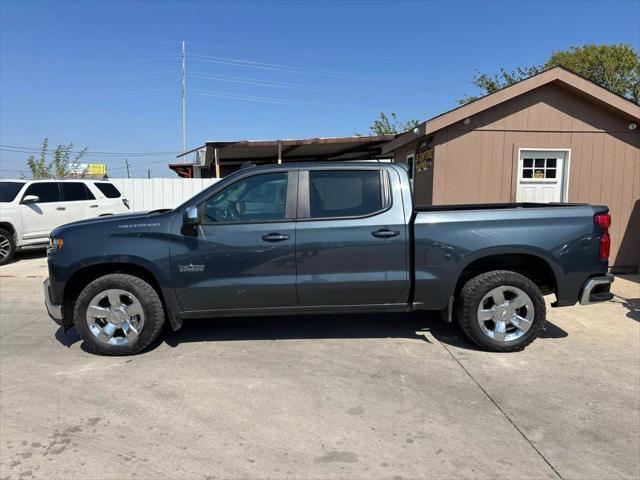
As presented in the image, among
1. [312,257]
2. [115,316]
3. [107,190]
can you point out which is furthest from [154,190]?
[312,257]

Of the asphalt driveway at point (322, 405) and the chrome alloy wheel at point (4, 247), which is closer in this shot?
the asphalt driveway at point (322, 405)

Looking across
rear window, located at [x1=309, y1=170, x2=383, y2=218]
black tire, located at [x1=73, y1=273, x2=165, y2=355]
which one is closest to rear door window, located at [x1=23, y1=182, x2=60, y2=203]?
black tire, located at [x1=73, y1=273, x2=165, y2=355]

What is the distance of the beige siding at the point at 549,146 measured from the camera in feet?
29.9

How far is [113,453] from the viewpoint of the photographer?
122 inches

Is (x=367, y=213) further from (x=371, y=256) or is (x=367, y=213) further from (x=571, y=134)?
(x=571, y=134)

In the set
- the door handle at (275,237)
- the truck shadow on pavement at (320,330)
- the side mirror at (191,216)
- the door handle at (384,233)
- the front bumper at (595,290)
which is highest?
the side mirror at (191,216)

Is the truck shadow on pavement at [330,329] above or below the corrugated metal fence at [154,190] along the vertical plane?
below

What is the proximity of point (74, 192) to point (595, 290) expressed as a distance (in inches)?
449

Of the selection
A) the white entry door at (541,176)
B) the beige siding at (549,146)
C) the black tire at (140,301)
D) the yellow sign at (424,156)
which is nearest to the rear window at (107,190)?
the yellow sign at (424,156)

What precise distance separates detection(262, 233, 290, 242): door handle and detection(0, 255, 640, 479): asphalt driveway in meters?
1.16

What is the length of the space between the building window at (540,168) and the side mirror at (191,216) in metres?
7.05

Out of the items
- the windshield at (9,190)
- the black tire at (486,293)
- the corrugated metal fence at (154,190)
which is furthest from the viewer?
the corrugated metal fence at (154,190)

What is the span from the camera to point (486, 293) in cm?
482

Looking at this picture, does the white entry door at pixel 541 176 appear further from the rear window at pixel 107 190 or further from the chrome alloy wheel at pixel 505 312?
the rear window at pixel 107 190
